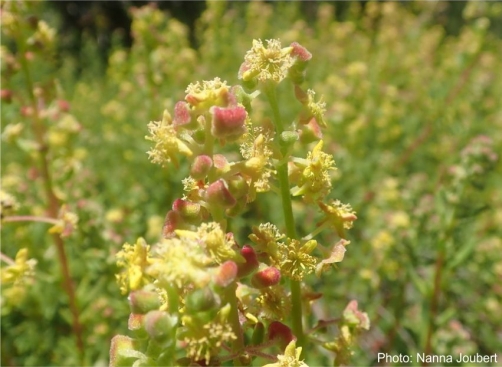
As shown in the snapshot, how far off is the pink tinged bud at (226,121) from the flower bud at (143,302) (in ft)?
0.91

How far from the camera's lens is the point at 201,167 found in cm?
87

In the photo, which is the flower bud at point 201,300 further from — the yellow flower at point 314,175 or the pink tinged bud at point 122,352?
the yellow flower at point 314,175

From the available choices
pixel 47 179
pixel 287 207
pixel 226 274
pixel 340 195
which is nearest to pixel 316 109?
pixel 287 207

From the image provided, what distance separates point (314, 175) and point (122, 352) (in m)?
0.47

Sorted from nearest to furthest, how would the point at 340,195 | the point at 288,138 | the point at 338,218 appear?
the point at 288,138 < the point at 338,218 < the point at 340,195

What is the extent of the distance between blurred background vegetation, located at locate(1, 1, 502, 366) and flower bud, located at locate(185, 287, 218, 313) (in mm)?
469

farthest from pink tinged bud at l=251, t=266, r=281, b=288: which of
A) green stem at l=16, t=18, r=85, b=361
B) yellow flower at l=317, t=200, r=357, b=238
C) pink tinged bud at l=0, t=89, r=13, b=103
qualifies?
pink tinged bud at l=0, t=89, r=13, b=103

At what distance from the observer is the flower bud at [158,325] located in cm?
78

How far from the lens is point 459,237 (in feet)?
7.20

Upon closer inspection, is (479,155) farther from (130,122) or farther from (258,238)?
(130,122)

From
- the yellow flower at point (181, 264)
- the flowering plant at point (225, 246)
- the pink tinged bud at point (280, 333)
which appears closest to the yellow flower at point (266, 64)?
the flowering plant at point (225, 246)

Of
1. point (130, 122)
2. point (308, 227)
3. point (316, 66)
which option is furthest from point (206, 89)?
point (316, 66)

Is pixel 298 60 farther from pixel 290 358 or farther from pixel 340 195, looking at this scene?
pixel 340 195

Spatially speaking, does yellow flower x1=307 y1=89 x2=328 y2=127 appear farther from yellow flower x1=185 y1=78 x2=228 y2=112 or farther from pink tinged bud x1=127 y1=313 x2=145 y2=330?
pink tinged bud x1=127 y1=313 x2=145 y2=330
